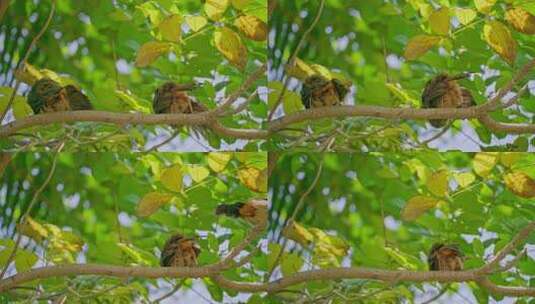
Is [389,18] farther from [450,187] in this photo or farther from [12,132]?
[12,132]

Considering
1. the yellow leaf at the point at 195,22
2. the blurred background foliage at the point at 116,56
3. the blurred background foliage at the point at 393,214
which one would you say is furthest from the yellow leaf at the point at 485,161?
the yellow leaf at the point at 195,22

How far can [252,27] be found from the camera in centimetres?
305

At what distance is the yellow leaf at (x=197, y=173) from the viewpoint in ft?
10.0

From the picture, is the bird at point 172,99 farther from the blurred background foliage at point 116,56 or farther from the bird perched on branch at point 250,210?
the bird perched on branch at point 250,210

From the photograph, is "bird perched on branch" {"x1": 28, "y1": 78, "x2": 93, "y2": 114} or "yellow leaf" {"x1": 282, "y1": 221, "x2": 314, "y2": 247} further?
"yellow leaf" {"x1": 282, "y1": 221, "x2": 314, "y2": 247}

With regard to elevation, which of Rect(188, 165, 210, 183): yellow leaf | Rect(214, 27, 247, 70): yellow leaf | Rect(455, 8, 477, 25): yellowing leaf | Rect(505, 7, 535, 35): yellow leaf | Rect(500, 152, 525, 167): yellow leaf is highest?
Rect(505, 7, 535, 35): yellow leaf

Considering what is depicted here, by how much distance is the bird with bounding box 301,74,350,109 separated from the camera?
307 cm

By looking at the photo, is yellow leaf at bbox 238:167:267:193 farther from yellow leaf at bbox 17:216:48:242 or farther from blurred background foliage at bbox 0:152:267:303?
yellow leaf at bbox 17:216:48:242

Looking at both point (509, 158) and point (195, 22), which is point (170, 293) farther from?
point (509, 158)

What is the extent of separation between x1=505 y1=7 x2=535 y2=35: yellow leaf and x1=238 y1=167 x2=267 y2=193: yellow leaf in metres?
0.94

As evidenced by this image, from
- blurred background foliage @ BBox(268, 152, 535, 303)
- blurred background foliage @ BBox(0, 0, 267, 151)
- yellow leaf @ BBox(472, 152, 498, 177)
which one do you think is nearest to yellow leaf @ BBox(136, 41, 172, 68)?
blurred background foliage @ BBox(0, 0, 267, 151)

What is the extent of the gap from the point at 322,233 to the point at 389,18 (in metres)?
0.74

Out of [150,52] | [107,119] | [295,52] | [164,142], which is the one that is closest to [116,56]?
[150,52]

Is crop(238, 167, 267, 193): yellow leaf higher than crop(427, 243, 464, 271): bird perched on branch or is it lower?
lower
